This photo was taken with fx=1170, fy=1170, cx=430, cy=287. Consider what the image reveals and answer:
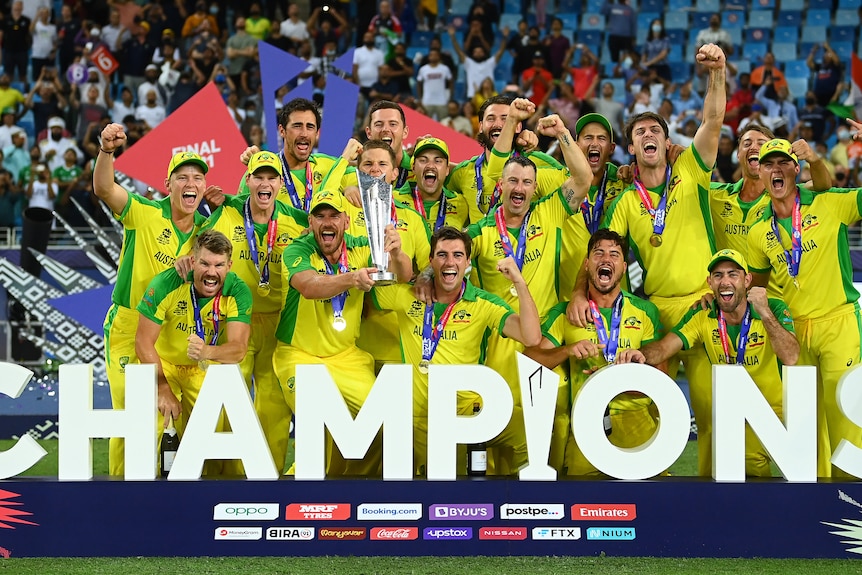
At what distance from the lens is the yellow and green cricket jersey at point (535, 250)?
22.1 ft

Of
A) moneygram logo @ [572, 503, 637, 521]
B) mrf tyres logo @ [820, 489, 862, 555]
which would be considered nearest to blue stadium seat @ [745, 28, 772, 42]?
mrf tyres logo @ [820, 489, 862, 555]

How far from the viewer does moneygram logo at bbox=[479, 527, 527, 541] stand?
5895 mm

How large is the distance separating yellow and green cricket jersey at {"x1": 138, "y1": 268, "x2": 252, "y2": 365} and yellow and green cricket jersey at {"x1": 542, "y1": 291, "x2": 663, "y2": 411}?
171 centimetres

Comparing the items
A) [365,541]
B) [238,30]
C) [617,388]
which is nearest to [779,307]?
[617,388]

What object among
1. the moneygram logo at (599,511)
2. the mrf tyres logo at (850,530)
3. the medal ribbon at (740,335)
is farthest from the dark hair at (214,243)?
the mrf tyres logo at (850,530)

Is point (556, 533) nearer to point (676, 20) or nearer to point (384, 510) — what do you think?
point (384, 510)

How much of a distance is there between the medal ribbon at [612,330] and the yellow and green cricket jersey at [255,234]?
181 cm

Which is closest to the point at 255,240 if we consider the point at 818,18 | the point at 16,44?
the point at 16,44

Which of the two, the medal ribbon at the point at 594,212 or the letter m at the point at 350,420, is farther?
the medal ribbon at the point at 594,212

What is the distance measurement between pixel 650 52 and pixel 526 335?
10674 millimetres

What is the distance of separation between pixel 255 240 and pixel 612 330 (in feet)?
6.98

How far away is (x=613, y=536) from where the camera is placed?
5.89 meters

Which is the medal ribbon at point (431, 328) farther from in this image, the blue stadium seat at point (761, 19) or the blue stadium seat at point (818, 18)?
the blue stadium seat at point (818, 18)

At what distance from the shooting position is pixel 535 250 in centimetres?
673
